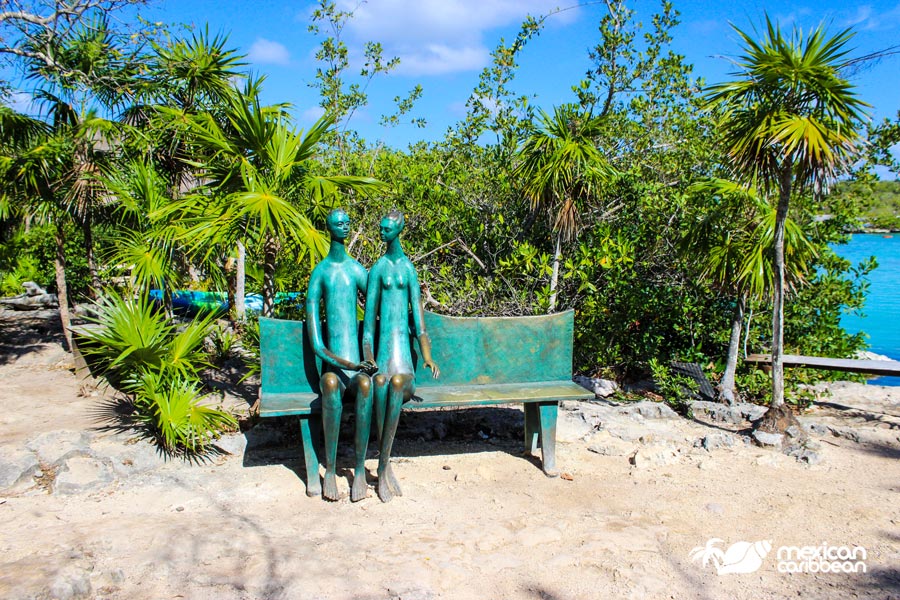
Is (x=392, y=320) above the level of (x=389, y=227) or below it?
below

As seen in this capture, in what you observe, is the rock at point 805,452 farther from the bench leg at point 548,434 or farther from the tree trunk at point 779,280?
the bench leg at point 548,434

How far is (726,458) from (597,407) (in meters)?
1.27

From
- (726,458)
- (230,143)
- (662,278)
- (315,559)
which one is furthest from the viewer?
(662,278)

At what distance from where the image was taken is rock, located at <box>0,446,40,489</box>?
3889 mm

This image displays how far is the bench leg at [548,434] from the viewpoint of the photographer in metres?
4.48

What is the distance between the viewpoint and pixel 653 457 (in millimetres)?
4668

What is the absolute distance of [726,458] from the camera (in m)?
4.72

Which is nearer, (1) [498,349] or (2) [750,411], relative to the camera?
(1) [498,349]

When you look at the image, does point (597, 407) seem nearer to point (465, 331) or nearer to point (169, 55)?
point (465, 331)

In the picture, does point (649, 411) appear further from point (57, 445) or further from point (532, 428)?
point (57, 445)

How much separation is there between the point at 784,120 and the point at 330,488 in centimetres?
400

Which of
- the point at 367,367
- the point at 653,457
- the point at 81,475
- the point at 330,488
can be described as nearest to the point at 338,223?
the point at 367,367

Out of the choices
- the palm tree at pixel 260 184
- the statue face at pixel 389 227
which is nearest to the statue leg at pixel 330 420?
the statue face at pixel 389 227

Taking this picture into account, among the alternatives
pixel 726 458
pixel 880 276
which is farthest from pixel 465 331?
pixel 880 276
